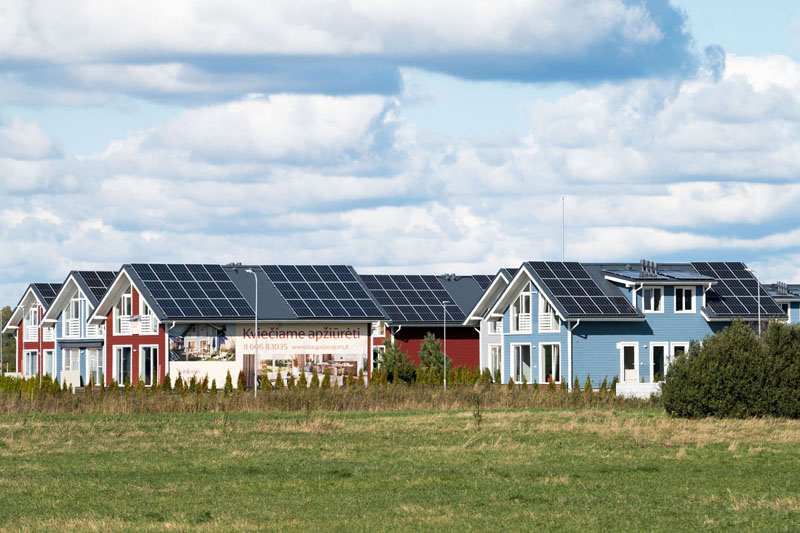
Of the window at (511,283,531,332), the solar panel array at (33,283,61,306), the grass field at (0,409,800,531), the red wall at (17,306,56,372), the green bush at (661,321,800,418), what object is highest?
the solar panel array at (33,283,61,306)

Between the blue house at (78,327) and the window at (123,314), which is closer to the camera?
the window at (123,314)

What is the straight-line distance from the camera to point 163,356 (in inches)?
2173

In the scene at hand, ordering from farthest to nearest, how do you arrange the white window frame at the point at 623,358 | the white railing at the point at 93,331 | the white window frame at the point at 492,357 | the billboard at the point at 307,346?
the white railing at the point at 93,331
the white window frame at the point at 492,357
the billboard at the point at 307,346
the white window frame at the point at 623,358

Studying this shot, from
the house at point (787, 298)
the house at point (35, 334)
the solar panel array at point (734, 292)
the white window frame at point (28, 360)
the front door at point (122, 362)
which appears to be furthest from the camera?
the white window frame at point (28, 360)

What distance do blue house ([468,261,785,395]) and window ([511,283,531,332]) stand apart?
0.07 metres

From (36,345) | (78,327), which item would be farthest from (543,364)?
(36,345)

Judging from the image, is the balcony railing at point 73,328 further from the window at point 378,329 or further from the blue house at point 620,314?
the blue house at point 620,314

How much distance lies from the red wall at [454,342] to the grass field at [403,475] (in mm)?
32520

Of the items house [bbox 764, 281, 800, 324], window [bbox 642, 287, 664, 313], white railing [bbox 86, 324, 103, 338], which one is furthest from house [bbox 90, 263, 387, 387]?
→ house [bbox 764, 281, 800, 324]

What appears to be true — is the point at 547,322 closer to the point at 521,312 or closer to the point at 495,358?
the point at 521,312

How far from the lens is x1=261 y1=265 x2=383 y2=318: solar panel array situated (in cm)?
5728

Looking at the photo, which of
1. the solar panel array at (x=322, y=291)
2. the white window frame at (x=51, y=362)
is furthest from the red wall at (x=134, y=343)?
the white window frame at (x=51, y=362)

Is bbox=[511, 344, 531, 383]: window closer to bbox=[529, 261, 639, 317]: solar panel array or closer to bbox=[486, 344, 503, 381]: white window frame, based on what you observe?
bbox=[486, 344, 503, 381]: white window frame

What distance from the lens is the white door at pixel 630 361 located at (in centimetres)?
5203
